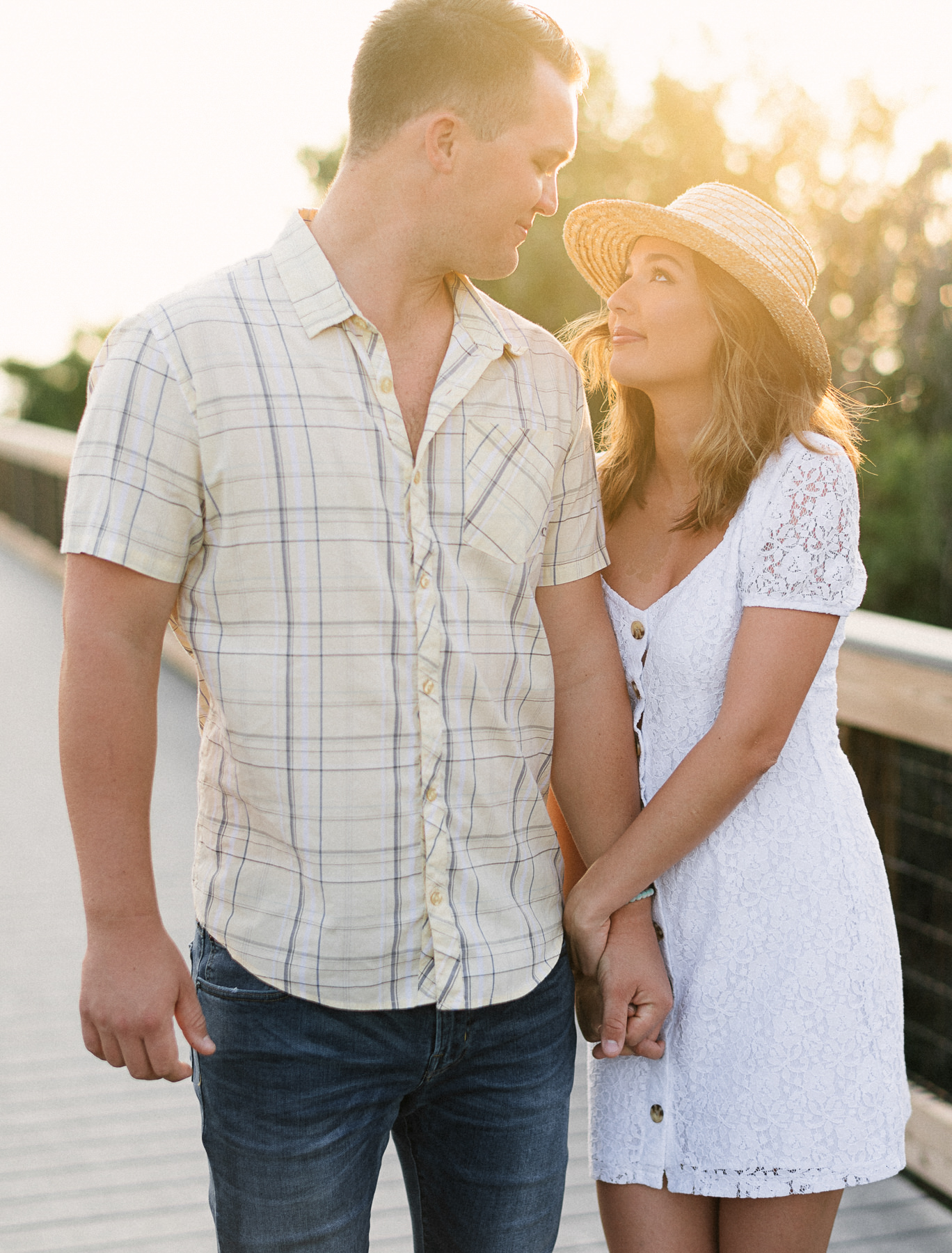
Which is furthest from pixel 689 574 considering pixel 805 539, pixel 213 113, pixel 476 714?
pixel 213 113

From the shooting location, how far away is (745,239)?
167cm

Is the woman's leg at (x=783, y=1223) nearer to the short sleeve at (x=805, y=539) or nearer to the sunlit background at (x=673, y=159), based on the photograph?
the short sleeve at (x=805, y=539)

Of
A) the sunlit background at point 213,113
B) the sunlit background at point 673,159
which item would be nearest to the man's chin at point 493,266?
the sunlit background at point 673,159

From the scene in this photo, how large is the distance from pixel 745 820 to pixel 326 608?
630mm

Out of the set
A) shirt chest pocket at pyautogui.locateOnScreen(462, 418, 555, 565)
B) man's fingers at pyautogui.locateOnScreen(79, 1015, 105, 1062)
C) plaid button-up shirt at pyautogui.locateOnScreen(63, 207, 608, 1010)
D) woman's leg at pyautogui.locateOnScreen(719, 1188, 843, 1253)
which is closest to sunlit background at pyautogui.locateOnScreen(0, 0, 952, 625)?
woman's leg at pyautogui.locateOnScreen(719, 1188, 843, 1253)

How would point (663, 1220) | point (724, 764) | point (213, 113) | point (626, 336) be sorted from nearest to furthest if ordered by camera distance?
1. point (724, 764)
2. point (663, 1220)
3. point (626, 336)
4. point (213, 113)

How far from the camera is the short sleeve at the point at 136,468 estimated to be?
4.20 feet

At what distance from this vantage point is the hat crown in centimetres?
167

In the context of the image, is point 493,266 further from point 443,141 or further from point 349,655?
point 349,655

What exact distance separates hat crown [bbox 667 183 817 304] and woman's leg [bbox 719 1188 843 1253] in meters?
1.15

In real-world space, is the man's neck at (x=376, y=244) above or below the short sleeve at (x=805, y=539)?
above

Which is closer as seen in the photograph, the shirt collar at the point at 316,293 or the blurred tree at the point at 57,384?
the shirt collar at the point at 316,293

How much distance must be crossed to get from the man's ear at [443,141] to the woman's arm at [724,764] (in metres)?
0.62

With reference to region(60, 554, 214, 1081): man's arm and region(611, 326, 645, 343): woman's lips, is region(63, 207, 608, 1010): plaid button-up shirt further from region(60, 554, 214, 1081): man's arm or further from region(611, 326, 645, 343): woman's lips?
region(611, 326, 645, 343): woman's lips
